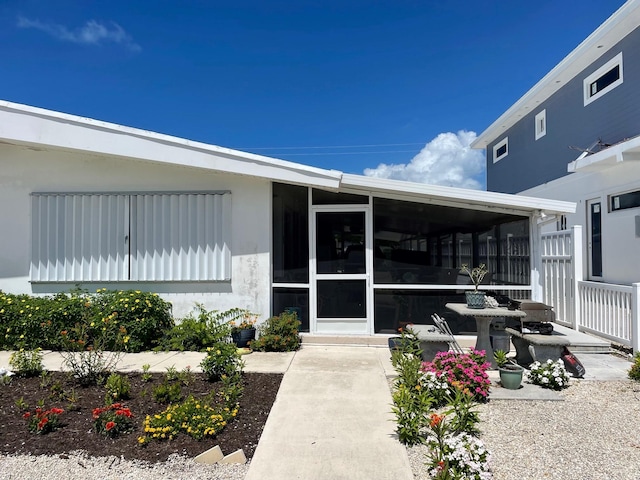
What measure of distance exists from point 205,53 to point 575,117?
396 inches

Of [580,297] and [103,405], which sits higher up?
[580,297]

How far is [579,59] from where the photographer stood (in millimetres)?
9023

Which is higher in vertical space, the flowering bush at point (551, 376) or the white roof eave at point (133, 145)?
the white roof eave at point (133, 145)

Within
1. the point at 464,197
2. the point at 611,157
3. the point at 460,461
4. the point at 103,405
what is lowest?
the point at 103,405

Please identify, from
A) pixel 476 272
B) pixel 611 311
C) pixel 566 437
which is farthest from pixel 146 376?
pixel 611 311

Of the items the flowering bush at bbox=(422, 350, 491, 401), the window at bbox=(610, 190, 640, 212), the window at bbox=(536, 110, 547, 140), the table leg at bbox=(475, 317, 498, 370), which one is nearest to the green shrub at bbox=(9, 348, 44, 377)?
the flowering bush at bbox=(422, 350, 491, 401)

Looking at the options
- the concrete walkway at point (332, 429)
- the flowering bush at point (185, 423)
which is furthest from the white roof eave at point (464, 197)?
the flowering bush at point (185, 423)

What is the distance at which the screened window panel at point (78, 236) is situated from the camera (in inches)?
260

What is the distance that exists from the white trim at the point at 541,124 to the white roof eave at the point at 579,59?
0.36 m

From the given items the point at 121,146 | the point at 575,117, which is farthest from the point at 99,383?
the point at 575,117

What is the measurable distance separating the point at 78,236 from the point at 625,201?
10.4 metres

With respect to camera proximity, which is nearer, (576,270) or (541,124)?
(576,270)

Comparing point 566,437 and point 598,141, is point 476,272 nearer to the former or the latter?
point 566,437

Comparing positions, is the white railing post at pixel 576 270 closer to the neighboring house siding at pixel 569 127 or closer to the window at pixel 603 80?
the neighboring house siding at pixel 569 127
